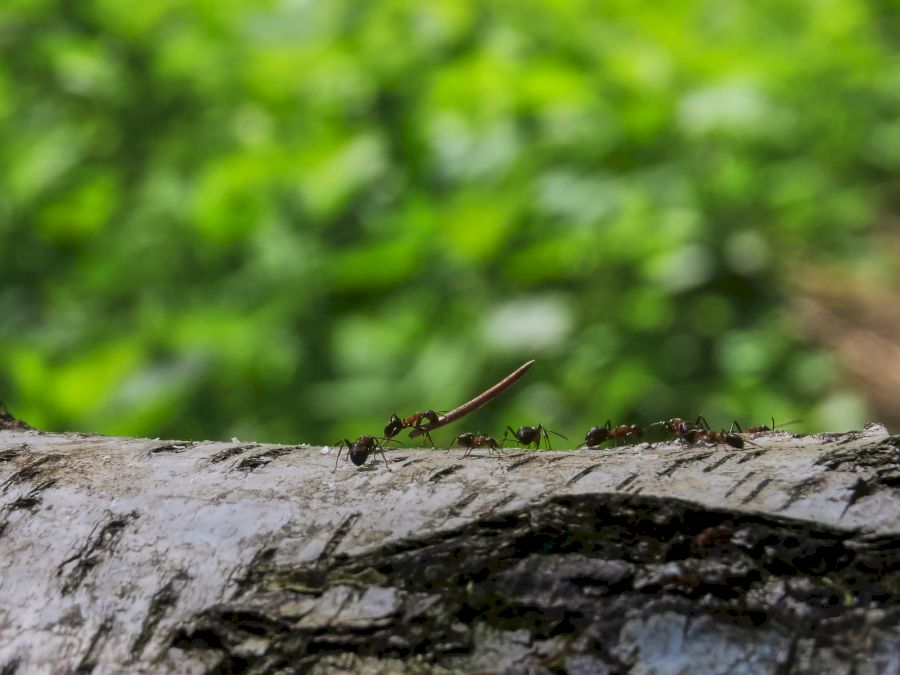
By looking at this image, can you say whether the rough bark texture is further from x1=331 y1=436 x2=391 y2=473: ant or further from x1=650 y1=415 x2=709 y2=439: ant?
x1=650 y1=415 x2=709 y2=439: ant

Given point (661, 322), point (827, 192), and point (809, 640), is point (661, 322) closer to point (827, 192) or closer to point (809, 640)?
point (827, 192)

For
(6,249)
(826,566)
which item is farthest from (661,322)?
(826,566)

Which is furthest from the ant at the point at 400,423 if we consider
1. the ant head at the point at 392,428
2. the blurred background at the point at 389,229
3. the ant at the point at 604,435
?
the blurred background at the point at 389,229

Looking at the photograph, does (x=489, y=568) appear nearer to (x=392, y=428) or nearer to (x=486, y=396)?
(x=486, y=396)

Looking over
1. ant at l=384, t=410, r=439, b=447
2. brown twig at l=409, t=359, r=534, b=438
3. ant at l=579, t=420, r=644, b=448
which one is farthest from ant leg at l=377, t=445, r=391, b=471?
ant at l=579, t=420, r=644, b=448

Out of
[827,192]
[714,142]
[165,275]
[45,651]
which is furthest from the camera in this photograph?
[827,192]

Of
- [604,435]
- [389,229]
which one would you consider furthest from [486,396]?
[389,229]

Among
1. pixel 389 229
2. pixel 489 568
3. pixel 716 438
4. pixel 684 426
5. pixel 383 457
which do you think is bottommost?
pixel 489 568
